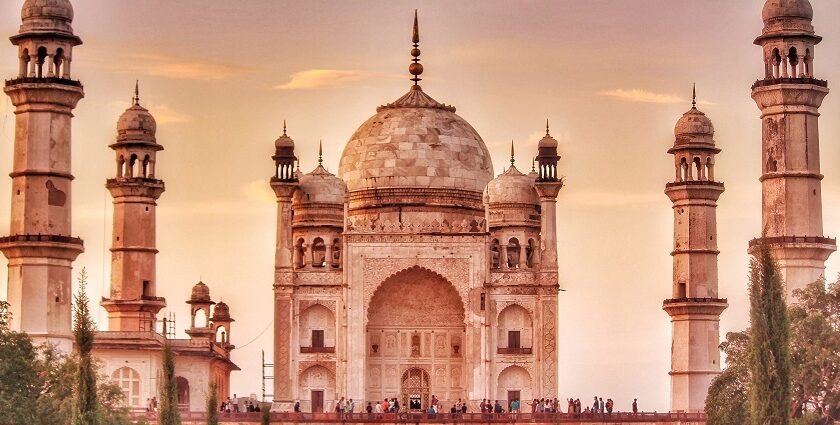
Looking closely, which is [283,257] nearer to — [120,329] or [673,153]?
[120,329]

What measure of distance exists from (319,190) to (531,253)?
568cm

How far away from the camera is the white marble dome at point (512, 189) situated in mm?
58031

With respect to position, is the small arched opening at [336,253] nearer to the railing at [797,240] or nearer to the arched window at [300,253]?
the arched window at [300,253]

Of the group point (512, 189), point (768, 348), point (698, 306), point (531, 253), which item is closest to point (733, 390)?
point (698, 306)

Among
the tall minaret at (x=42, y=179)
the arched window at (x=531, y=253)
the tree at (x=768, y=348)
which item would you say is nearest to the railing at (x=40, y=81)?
the tall minaret at (x=42, y=179)

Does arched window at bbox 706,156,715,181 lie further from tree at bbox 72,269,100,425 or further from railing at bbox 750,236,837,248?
tree at bbox 72,269,100,425

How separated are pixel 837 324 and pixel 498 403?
1115 cm

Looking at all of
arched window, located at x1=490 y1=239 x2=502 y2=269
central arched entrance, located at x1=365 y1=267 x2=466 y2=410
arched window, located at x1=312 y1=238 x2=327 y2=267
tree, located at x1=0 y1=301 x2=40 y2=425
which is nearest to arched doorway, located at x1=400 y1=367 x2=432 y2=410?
central arched entrance, located at x1=365 y1=267 x2=466 y2=410

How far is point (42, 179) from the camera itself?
48531 mm

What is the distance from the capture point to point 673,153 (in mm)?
57906

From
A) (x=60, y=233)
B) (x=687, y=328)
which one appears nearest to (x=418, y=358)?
(x=687, y=328)

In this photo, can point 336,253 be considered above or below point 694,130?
below

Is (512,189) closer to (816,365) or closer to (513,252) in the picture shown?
(513,252)

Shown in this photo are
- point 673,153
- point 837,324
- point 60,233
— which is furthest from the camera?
point 673,153
